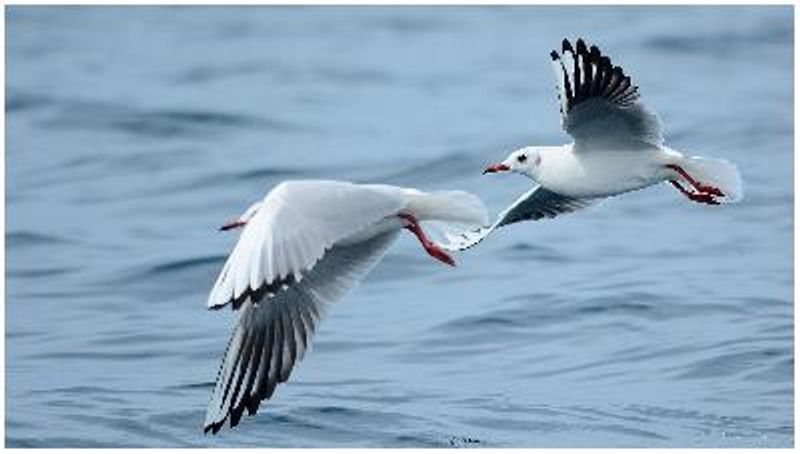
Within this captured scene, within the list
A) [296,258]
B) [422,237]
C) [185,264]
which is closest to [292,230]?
[296,258]

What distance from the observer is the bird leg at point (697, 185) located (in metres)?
7.88

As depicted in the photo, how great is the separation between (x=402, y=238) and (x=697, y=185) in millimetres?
4102

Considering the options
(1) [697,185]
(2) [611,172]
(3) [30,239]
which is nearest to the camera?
(2) [611,172]

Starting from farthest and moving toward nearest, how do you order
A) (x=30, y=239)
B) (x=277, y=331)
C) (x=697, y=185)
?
(x=30, y=239) < (x=277, y=331) < (x=697, y=185)

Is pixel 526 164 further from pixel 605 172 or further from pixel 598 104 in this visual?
pixel 598 104

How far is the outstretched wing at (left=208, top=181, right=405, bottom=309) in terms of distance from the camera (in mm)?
6934

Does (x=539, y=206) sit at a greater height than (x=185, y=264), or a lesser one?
greater

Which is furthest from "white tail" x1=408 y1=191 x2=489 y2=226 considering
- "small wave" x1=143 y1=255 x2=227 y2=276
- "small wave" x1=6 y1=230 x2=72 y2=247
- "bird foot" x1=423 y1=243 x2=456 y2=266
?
"small wave" x1=6 y1=230 x2=72 y2=247

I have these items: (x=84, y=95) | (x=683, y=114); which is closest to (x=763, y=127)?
(x=683, y=114)

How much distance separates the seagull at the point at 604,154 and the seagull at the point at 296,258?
0.23 m

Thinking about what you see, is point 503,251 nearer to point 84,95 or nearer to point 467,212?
point 467,212

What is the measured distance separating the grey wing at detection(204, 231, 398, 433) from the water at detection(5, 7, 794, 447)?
260mm

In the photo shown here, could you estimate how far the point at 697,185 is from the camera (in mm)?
7938

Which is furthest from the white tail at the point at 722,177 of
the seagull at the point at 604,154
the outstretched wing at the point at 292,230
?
the outstretched wing at the point at 292,230
